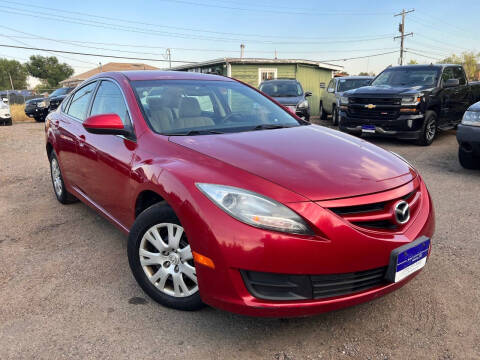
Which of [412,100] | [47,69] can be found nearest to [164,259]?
[412,100]

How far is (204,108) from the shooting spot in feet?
10.5

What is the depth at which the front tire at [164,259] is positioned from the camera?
229cm

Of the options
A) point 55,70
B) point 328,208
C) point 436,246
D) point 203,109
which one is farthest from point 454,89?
point 55,70

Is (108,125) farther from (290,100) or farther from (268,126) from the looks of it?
(290,100)

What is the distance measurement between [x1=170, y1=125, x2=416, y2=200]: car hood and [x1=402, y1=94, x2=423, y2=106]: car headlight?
604cm

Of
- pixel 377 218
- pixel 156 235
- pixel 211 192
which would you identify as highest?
pixel 211 192

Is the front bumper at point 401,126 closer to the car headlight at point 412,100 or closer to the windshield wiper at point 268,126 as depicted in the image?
the car headlight at point 412,100

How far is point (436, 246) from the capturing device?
11.0 feet

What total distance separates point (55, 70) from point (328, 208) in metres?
82.0

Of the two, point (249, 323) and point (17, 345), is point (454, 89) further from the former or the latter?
point (17, 345)

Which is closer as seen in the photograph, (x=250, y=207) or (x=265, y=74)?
(x=250, y=207)

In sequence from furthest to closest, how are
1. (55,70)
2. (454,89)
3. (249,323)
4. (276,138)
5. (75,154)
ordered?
1. (55,70)
2. (454,89)
3. (75,154)
4. (276,138)
5. (249,323)

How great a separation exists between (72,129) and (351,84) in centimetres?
1146

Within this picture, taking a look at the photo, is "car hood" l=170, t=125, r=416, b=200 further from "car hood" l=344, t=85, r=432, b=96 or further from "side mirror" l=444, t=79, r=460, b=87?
"side mirror" l=444, t=79, r=460, b=87
